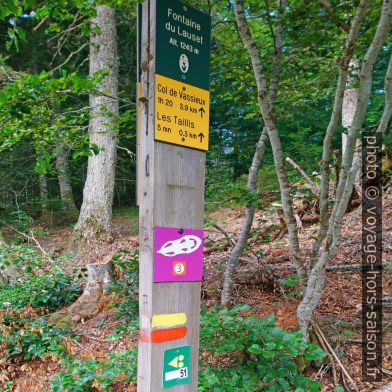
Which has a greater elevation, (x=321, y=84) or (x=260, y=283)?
(x=321, y=84)

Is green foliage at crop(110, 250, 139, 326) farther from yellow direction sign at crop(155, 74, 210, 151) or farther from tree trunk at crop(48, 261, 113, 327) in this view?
yellow direction sign at crop(155, 74, 210, 151)

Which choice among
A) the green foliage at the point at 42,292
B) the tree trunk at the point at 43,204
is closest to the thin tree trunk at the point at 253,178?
the green foliage at the point at 42,292

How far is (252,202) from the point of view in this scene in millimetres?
3352

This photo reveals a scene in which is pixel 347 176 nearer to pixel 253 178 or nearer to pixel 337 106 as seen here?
pixel 337 106

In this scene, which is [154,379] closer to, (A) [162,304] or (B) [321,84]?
(A) [162,304]

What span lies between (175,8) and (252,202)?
2.11 meters

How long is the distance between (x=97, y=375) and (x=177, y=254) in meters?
1.75

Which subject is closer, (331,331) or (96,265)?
(331,331)

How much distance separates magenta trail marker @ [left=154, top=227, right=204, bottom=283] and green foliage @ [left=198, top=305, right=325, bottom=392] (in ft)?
2.82

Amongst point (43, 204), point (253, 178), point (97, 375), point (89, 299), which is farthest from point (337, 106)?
point (43, 204)

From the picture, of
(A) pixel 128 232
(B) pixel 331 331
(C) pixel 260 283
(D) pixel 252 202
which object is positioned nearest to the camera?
(B) pixel 331 331

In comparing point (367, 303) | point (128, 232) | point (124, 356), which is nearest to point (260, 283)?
point (367, 303)

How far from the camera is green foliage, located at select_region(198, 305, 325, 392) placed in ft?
7.28

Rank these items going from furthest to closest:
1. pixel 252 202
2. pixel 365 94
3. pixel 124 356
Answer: pixel 252 202, pixel 124 356, pixel 365 94
